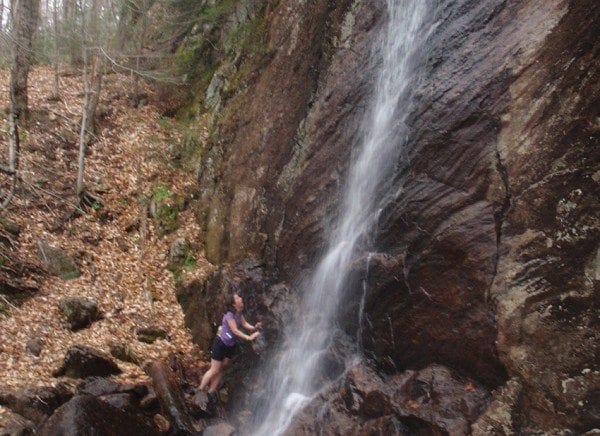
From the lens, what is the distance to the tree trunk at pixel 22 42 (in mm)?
12109

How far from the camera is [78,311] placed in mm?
9344

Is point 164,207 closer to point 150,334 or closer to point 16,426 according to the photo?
point 150,334

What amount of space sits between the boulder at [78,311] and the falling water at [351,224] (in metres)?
3.72

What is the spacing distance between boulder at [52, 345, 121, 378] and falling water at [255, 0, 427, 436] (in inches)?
112

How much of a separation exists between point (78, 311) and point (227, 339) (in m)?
3.08

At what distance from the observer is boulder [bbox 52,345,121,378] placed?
317 inches

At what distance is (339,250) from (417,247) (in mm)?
1714

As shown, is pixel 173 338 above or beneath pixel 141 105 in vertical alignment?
beneath

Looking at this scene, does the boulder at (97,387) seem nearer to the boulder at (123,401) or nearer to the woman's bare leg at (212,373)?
the boulder at (123,401)

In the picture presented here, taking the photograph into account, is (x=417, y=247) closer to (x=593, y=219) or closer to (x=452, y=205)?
(x=452, y=205)

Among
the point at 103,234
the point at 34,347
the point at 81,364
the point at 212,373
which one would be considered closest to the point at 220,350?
the point at 212,373

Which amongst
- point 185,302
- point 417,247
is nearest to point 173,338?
point 185,302

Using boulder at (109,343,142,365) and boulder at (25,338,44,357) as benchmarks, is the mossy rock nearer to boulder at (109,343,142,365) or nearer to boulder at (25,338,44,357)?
boulder at (25,338,44,357)

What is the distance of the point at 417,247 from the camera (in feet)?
22.4
